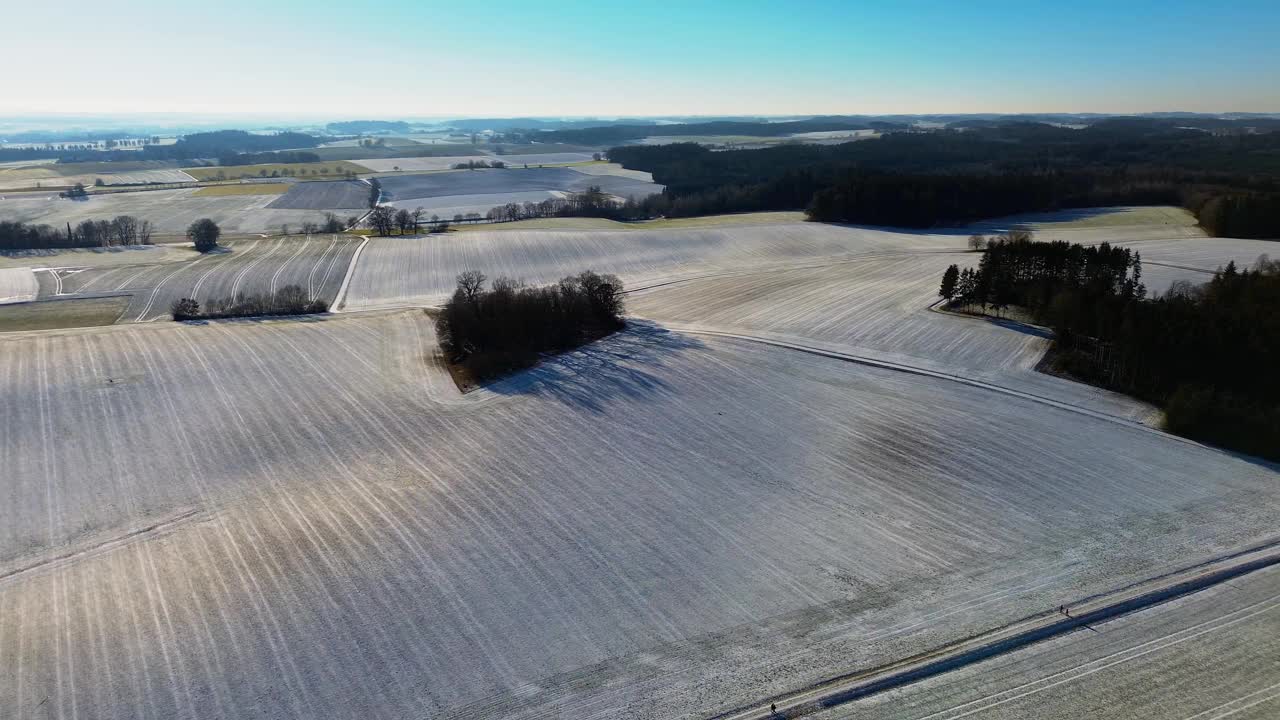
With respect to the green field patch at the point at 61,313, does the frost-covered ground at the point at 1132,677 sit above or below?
below

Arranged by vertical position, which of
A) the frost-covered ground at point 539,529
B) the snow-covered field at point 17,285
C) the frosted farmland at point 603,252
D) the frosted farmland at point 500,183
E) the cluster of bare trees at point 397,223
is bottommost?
the frost-covered ground at point 539,529

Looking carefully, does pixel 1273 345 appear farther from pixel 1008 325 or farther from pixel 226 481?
pixel 226 481

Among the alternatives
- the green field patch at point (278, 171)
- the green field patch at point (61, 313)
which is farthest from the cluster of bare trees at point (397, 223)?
the green field patch at point (278, 171)

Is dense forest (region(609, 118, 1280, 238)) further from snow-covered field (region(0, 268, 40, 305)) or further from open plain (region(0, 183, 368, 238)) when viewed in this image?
snow-covered field (region(0, 268, 40, 305))

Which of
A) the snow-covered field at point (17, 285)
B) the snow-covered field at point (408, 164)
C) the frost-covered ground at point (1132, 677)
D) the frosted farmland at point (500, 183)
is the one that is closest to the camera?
the frost-covered ground at point (1132, 677)

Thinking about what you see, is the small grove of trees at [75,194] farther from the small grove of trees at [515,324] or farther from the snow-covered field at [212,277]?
the small grove of trees at [515,324]

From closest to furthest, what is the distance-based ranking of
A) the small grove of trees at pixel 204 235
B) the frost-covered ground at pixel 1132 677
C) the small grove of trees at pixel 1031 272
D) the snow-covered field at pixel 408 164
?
the frost-covered ground at pixel 1132 677 < the small grove of trees at pixel 1031 272 < the small grove of trees at pixel 204 235 < the snow-covered field at pixel 408 164

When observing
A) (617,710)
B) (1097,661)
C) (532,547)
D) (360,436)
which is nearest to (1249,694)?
(1097,661)

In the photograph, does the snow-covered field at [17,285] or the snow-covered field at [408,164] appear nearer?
the snow-covered field at [17,285]
